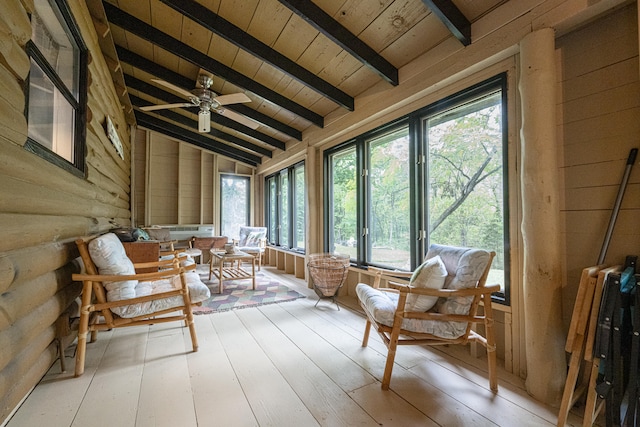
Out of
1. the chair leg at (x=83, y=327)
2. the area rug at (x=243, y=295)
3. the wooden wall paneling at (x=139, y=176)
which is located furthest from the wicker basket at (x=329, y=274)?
the wooden wall paneling at (x=139, y=176)

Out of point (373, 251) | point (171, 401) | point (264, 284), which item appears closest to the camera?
point (171, 401)

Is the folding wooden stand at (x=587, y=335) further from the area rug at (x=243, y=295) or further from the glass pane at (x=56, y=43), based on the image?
the glass pane at (x=56, y=43)

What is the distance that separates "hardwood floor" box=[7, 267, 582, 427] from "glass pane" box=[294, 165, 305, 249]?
2.69 m

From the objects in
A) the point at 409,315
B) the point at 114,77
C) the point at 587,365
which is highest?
the point at 114,77

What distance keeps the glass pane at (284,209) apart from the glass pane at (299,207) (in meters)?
0.41

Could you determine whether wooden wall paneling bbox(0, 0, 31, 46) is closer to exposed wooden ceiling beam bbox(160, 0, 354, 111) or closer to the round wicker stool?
exposed wooden ceiling beam bbox(160, 0, 354, 111)

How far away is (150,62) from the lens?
139 inches

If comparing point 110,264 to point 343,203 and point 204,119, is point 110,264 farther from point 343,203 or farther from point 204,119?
point 343,203

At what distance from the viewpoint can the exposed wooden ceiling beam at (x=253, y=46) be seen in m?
2.32

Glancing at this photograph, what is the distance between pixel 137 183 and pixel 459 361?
6390mm

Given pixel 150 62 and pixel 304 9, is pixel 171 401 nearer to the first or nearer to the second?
pixel 304 9

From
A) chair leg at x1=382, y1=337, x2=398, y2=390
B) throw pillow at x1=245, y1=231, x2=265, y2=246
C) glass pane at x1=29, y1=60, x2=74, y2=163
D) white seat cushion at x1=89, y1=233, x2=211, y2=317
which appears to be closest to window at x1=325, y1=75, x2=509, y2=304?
chair leg at x1=382, y1=337, x2=398, y2=390

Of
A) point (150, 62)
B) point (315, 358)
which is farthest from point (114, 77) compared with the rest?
point (315, 358)

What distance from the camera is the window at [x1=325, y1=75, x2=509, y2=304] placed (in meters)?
2.07
